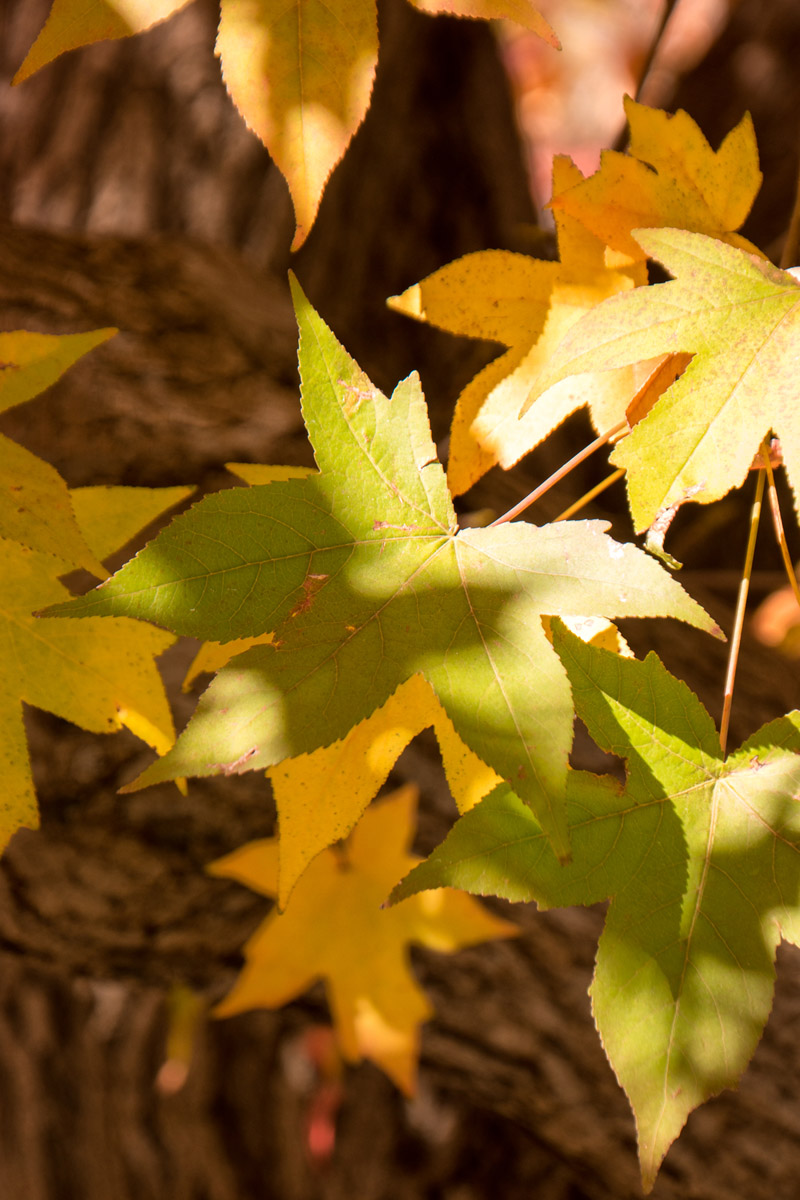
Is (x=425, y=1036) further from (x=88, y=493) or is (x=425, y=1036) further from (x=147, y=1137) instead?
(x=147, y=1137)

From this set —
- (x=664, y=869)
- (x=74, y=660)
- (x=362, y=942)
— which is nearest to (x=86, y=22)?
(x=74, y=660)

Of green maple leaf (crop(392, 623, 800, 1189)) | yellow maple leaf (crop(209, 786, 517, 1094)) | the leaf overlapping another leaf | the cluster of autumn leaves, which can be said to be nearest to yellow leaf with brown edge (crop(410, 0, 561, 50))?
the cluster of autumn leaves

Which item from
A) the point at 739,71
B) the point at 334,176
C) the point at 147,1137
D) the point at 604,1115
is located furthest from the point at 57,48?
the point at 147,1137

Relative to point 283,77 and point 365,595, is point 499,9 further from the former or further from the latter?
point 365,595

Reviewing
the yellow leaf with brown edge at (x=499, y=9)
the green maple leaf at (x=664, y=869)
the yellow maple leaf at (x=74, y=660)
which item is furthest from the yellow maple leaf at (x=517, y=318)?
the yellow maple leaf at (x=74, y=660)

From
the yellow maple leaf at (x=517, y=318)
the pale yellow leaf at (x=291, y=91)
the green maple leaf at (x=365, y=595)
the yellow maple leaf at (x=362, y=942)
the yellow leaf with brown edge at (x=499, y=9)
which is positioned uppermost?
the yellow leaf with brown edge at (x=499, y=9)

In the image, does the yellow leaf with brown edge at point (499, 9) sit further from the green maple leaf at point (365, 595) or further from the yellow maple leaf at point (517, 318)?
the green maple leaf at point (365, 595)
